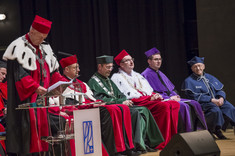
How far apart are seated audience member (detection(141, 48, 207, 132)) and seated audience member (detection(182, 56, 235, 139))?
0.91 feet

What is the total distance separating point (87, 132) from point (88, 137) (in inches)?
2.1

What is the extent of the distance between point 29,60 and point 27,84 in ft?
0.96

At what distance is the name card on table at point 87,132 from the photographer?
4258mm

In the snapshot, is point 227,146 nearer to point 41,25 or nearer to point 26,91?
point 26,91

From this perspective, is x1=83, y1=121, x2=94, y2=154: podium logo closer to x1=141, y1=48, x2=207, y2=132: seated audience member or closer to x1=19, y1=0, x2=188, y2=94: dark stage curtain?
x1=141, y1=48, x2=207, y2=132: seated audience member

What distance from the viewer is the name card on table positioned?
4258 mm

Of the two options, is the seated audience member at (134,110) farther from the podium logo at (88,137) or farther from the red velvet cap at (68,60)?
the podium logo at (88,137)

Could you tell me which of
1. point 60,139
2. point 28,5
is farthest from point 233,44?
point 60,139

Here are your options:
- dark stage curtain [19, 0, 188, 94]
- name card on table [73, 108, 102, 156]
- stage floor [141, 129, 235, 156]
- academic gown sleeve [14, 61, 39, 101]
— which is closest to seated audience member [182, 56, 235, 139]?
stage floor [141, 129, 235, 156]

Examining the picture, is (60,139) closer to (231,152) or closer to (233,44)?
(231,152)

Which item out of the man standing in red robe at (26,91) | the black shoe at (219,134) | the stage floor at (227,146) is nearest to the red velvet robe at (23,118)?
the man standing in red robe at (26,91)

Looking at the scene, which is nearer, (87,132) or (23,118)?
(87,132)

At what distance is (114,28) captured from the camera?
7.81 m

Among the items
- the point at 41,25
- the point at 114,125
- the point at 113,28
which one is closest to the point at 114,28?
the point at 113,28
